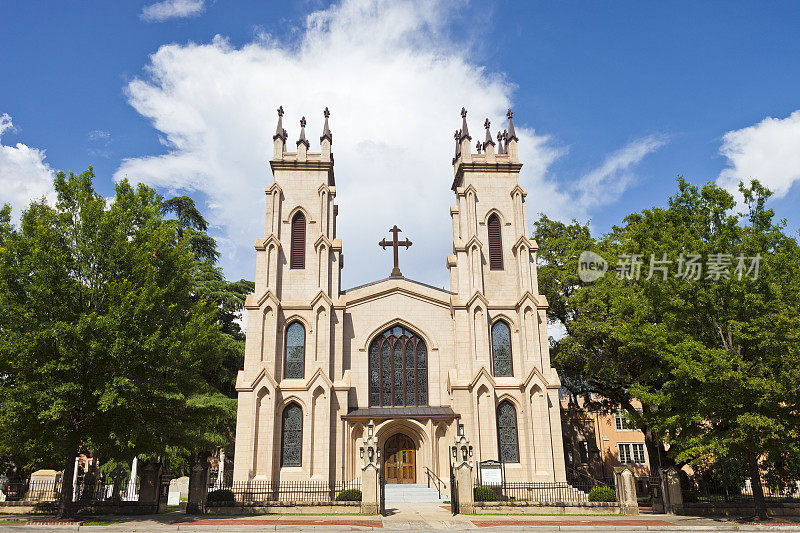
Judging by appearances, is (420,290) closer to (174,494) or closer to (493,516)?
(493,516)

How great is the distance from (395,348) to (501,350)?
5.64 metres

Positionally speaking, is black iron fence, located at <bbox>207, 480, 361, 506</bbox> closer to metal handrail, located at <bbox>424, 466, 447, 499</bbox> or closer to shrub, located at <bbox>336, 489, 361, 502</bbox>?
shrub, located at <bbox>336, 489, 361, 502</bbox>

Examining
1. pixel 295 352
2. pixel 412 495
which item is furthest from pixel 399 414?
pixel 295 352

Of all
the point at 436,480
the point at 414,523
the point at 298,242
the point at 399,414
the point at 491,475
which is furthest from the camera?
the point at 298,242

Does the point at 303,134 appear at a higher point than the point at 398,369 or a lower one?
higher

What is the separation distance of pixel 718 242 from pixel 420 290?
51.1ft

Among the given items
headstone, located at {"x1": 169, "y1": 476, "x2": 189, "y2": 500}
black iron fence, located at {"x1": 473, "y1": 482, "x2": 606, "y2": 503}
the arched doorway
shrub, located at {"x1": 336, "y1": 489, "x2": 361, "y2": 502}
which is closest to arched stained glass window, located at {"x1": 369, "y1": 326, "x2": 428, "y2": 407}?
the arched doorway

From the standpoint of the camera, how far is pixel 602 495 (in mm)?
23062

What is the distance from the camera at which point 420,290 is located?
31.7 metres

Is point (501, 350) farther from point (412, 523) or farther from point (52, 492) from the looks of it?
point (52, 492)

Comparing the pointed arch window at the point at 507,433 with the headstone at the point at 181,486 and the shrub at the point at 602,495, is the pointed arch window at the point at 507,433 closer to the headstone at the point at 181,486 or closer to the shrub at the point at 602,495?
the shrub at the point at 602,495

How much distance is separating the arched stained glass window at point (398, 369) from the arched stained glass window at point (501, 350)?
3.68m

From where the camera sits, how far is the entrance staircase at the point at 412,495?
26062 millimetres

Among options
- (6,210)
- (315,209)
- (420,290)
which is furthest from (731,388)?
(6,210)
